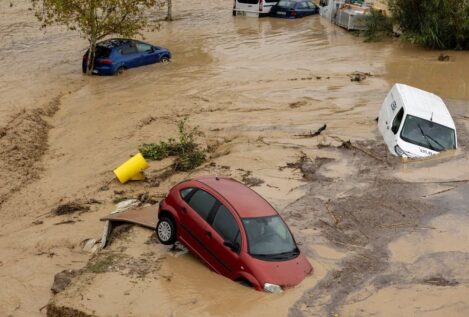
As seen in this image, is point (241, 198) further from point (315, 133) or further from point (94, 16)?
point (94, 16)

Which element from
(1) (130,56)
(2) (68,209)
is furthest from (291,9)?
(2) (68,209)

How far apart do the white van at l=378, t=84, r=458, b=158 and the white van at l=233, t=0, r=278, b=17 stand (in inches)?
838

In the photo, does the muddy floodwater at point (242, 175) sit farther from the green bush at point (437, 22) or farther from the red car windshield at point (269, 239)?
the green bush at point (437, 22)

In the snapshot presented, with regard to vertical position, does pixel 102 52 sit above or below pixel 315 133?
above

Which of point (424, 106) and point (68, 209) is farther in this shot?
point (424, 106)

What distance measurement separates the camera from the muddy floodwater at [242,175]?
9688 millimetres

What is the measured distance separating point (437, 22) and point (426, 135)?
1445cm

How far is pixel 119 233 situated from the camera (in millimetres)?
11766

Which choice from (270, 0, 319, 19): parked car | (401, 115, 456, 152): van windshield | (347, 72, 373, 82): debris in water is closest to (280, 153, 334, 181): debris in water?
(401, 115, 456, 152): van windshield

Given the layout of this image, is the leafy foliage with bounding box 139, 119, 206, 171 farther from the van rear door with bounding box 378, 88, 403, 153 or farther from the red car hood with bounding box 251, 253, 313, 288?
the red car hood with bounding box 251, 253, 313, 288

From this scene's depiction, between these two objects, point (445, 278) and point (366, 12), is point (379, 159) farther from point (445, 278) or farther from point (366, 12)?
point (366, 12)

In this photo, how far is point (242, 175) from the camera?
14.5m

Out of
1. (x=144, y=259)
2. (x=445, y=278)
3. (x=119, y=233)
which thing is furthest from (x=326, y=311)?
(x=119, y=233)

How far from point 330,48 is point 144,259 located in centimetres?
2093
